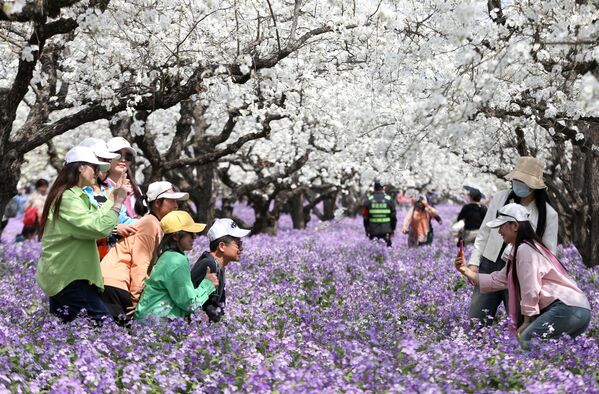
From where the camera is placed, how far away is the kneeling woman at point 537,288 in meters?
7.10

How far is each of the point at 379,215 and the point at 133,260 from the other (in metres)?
12.2

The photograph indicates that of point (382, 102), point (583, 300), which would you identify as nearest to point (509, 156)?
point (382, 102)

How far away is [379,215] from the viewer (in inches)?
771

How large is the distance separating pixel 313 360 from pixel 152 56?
24.4ft

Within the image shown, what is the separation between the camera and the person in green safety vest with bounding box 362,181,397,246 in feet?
63.2

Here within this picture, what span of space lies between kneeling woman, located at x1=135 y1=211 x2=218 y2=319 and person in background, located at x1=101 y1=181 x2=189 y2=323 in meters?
0.24

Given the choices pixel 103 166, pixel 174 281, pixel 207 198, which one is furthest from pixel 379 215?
pixel 103 166

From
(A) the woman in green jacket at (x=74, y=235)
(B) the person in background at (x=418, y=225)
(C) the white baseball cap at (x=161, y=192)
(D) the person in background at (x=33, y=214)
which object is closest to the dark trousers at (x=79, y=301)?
(A) the woman in green jacket at (x=74, y=235)

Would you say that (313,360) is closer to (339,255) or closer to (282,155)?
(339,255)

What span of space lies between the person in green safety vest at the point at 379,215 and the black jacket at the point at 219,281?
11.5 m

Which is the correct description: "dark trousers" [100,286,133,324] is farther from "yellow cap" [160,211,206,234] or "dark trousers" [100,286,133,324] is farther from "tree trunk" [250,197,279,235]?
"tree trunk" [250,197,279,235]

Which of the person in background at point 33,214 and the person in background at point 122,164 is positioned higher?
the person in background at point 122,164

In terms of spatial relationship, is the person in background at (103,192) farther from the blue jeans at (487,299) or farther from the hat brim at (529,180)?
the hat brim at (529,180)

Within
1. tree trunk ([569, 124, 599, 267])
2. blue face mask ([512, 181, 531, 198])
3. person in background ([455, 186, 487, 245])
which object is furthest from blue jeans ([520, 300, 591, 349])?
person in background ([455, 186, 487, 245])
